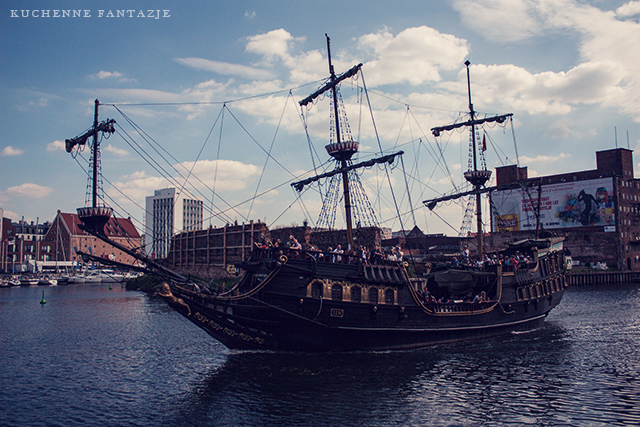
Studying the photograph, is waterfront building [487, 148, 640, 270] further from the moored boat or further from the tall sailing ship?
the moored boat

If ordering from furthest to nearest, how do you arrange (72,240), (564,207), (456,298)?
(72,240)
(564,207)
(456,298)

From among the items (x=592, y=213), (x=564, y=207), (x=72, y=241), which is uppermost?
(x=564, y=207)

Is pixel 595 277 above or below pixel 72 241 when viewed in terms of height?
below

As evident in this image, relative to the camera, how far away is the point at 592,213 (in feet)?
226

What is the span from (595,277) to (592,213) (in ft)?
48.7

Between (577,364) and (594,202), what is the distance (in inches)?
2407

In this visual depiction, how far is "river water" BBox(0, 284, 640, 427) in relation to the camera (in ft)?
39.4

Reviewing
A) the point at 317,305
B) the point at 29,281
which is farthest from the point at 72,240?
the point at 317,305

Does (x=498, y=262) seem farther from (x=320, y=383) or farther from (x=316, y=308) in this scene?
(x=320, y=383)

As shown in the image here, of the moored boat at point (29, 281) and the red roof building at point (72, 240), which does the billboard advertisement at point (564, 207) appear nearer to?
the red roof building at point (72, 240)

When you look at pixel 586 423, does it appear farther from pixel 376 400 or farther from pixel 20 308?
pixel 20 308

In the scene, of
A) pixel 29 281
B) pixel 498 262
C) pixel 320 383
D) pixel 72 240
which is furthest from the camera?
pixel 72 240

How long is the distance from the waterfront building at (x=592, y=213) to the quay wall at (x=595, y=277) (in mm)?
3863

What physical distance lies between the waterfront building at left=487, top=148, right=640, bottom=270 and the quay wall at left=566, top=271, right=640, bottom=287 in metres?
3.86
